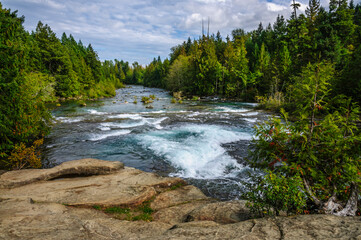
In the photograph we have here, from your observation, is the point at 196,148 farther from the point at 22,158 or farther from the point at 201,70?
the point at 201,70

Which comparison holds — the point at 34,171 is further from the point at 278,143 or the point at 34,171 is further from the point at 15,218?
the point at 278,143

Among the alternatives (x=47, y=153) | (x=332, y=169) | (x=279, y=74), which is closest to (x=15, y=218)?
(x=332, y=169)

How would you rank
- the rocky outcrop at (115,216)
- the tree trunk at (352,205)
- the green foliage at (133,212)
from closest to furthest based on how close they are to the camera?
the rocky outcrop at (115,216) < the tree trunk at (352,205) < the green foliage at (133,212)

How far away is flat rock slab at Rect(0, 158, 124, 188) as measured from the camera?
8766 millimetres

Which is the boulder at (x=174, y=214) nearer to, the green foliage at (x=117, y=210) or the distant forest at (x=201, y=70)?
the green foliage at (x=117, y=210)

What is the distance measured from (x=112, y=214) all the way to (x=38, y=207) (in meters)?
2.33

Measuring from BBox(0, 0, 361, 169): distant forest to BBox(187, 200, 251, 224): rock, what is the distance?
415 centimetres

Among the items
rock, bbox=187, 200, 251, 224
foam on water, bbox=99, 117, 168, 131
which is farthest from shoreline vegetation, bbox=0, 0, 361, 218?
foam on water, bbox=99, 117, 168, 131

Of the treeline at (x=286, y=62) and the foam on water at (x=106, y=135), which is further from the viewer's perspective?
the treeline at (x=286, y=62)

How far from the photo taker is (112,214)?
709cm

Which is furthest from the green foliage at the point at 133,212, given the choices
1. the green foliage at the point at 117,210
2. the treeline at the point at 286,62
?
the treeline at the point at 286,62

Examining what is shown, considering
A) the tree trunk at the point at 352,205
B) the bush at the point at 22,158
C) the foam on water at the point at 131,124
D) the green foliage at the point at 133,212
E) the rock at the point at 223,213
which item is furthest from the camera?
the foam on water at the point at 131,124

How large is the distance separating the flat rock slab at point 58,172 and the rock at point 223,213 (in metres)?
5.93

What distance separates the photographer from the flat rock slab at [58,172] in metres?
8.77
